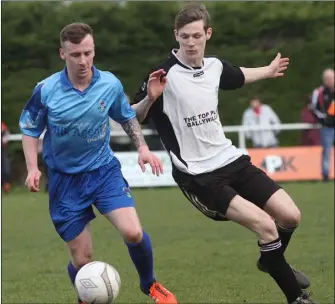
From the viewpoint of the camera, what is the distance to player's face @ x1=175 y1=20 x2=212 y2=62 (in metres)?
7.34

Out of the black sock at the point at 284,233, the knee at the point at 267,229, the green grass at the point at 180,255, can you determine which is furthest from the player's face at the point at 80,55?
the green grass at the point at 180,255

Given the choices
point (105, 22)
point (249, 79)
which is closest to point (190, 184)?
→ point (249, 79)

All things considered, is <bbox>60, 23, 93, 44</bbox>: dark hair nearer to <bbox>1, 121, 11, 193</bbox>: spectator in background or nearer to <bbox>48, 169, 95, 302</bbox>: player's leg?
<bbox>48, 169, 95, 302</bbox>: player's leg

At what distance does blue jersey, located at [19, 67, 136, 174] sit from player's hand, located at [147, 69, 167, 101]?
24 centimetres

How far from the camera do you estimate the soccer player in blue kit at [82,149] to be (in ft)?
23.2

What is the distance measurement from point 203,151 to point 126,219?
2.83 feet

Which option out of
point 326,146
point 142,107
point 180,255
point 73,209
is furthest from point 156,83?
point 326,146

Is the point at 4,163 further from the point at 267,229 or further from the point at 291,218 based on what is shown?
the point at 267,229

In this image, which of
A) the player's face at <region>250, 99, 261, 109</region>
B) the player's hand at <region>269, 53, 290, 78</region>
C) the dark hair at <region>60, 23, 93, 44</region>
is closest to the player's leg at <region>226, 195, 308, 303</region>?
the player's hand at <region>269, 53, 290, 78</region>

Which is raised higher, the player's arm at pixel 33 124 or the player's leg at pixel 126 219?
the player's arm at pixel 33 124

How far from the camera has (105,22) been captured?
861 inches

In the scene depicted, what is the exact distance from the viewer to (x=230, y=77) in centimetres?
782

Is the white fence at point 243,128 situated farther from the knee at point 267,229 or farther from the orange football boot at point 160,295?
the knee at point 267,229

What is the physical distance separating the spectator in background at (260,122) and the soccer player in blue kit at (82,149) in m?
13.3
